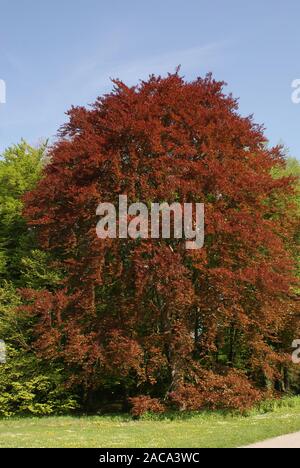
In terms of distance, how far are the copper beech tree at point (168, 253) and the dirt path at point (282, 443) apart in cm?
666

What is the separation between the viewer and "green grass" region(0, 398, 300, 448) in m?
10.4

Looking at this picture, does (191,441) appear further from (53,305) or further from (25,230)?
(25,230)

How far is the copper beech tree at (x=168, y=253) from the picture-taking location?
17750mm

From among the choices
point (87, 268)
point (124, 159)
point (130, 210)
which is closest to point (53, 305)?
point (87, 268)

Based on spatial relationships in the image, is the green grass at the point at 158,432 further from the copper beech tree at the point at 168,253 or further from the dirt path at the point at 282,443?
the copper beech tree at the point at 168,253

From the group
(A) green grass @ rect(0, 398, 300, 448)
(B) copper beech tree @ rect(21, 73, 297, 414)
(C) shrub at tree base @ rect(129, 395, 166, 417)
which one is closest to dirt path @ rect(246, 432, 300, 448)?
(A) green grass @ rect(0, 398, 300, 448)

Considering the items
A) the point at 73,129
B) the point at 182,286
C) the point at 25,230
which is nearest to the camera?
the point at 182,286

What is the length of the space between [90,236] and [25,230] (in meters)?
11.4

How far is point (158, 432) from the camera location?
13.0 m

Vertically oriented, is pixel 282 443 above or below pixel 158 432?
above

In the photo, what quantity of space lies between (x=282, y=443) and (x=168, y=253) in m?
8.58

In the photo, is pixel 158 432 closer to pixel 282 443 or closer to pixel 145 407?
pixel 282 443

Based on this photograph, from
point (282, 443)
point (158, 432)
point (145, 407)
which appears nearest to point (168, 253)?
point (145, 407)

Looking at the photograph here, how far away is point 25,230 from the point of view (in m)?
29.0
